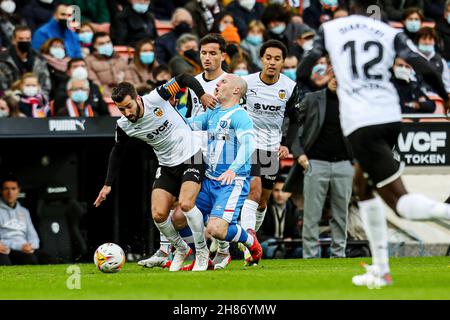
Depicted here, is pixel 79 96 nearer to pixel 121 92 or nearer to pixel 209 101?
pixel 121 92

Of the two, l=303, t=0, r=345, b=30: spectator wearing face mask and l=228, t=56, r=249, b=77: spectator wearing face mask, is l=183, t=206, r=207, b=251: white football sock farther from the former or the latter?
l=303, t=0, r=345, b=30: spectator wearing face mask

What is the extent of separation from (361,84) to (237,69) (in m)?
7.94

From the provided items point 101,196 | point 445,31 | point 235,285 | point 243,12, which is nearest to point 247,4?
point 243,12

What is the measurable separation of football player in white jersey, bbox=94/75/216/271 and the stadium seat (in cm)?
412

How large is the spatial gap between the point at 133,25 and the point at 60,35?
1460 millimetres

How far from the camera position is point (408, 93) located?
17906mm

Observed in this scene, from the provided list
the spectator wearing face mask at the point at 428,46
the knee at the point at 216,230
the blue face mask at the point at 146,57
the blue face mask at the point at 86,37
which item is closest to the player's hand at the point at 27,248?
the blue face mask at the point at 146,57

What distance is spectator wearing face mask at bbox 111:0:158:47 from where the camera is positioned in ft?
61.8

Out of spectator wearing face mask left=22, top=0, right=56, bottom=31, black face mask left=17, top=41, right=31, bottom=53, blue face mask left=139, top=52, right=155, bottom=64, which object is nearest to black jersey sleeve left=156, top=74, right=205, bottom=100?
black face mask left=17, top=41, right=31, bottom=53

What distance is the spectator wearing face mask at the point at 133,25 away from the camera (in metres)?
18.8

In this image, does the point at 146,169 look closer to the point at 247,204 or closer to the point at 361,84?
the point at 247,204

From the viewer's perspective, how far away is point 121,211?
1698 centimetres

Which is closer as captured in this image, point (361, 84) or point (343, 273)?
point (361, 84)

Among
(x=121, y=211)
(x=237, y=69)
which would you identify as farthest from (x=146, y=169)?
(x=237, y=69)
